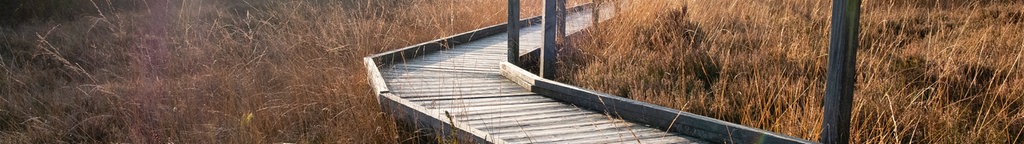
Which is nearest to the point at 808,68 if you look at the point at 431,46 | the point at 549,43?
the point at 549,43

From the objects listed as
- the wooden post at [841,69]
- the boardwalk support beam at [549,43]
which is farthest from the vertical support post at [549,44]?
the wooden post at [841,69]

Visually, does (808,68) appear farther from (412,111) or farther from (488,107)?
(412,111)

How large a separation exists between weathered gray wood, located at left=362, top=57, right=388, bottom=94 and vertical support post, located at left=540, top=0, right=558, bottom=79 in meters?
1.04

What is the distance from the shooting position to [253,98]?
622cm

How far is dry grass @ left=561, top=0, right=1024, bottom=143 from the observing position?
4188 mm

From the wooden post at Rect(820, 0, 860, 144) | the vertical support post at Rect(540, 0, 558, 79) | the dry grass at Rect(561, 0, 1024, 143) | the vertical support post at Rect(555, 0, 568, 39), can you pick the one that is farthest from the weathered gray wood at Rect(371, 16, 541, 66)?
the wooden post at Rect(820, 0, 860, 144)

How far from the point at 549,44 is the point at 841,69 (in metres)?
2.61

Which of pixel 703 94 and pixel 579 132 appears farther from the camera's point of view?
pixel 703 94

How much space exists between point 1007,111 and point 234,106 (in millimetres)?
4479

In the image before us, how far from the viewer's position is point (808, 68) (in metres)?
4.96

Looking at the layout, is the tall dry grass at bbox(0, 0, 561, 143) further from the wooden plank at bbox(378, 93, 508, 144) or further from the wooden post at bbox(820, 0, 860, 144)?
the wooden post at bbox(820, 0, 860, 144)

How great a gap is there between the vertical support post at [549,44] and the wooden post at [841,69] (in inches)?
92.8

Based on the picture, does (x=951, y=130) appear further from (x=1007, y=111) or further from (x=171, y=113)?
(x=171, y=113)

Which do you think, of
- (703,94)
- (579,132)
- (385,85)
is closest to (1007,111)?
(703,94)
